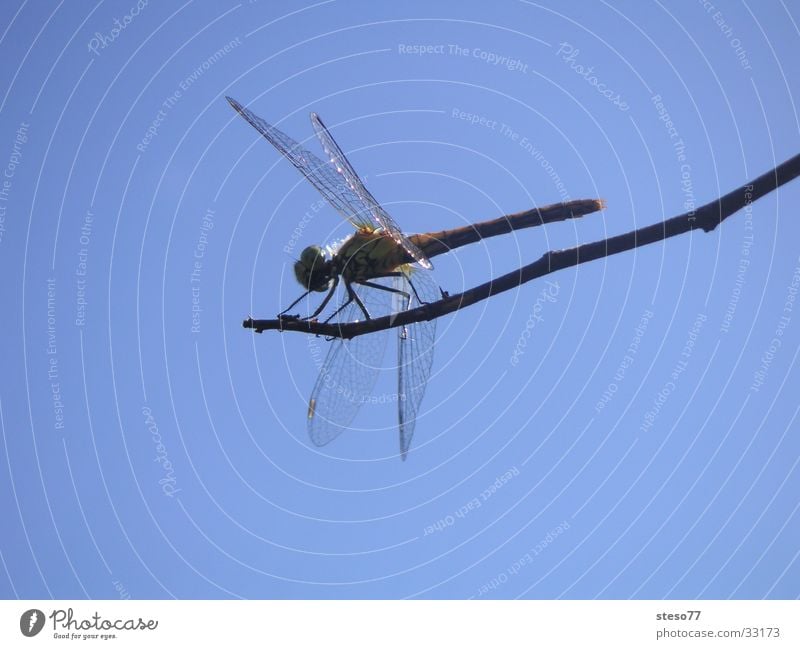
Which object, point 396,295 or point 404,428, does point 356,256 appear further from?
point 404,428

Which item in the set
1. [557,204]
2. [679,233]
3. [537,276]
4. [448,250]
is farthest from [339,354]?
[679,233]

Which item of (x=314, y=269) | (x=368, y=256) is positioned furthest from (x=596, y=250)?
(x=314, y=269)

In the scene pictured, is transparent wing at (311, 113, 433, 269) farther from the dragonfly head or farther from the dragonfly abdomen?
the dragonfly head

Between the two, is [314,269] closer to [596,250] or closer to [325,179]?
[325,179]

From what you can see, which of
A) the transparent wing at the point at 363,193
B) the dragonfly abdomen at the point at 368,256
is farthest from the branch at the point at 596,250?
the dragonfly abdomen at the point at 368,256

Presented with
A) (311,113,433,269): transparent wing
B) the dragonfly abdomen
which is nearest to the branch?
(311,113,433,269): transparent wing

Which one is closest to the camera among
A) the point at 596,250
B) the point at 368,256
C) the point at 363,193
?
the point at 596,250
